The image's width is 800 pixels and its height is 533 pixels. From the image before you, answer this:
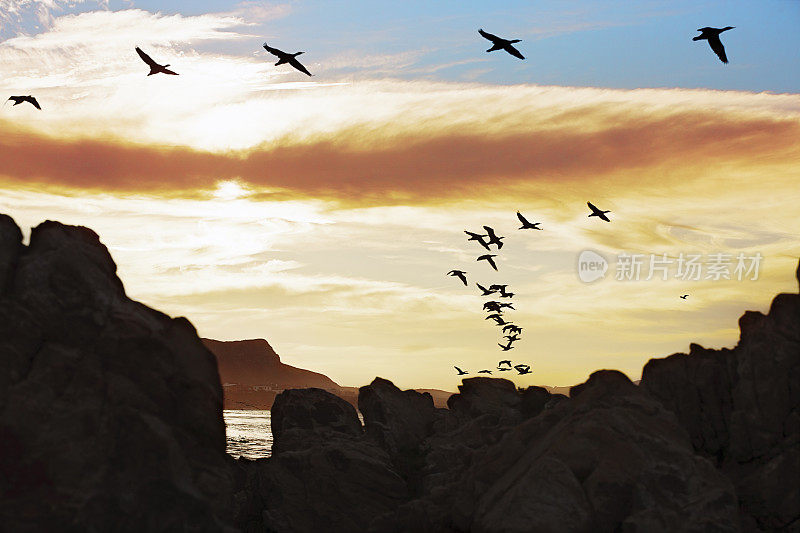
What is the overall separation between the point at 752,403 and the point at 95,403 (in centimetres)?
2005

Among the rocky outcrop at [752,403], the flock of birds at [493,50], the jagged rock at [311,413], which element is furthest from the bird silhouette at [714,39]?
the jagged rock at [311,413]

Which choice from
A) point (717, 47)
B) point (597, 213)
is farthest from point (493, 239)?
point (717, 47)

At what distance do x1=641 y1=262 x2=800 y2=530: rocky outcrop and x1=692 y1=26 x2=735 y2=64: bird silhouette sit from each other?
841 centimetres

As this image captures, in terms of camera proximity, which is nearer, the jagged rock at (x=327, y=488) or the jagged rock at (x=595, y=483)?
the jagged rock at (x=595, y=483)

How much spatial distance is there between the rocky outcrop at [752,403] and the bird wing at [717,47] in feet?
27.4

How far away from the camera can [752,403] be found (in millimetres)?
26703

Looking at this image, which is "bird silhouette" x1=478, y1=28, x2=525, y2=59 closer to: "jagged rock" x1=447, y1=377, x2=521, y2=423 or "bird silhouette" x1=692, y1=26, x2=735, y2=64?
"bird silhouette" x1=692, y1=26, x2=735, y2=64

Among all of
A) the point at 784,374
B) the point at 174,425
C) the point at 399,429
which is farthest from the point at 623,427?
the point at 399,429

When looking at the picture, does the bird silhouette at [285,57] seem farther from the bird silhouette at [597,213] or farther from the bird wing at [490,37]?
the bird silhouette at [597,213]

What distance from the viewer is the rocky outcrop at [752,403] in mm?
22281

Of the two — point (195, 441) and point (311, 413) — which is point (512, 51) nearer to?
point (195, 441)

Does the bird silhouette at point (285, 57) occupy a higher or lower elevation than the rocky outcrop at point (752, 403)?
higher

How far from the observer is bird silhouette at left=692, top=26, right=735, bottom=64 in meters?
23.5

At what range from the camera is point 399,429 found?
171 feet
